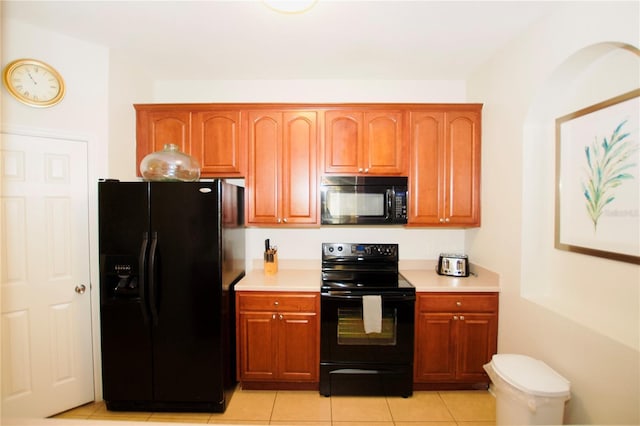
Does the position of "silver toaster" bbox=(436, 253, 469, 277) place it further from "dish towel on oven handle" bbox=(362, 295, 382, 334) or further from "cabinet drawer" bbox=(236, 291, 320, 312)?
"cabinet drawer" bbox=(236, 291, 320, 312)

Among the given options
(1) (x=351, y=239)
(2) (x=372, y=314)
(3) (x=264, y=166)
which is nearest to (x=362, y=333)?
(2) (x=372, y=314)

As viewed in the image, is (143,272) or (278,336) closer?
(143,272)

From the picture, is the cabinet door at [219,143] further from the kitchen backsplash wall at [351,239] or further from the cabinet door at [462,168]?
the cabinet door at [462,168]

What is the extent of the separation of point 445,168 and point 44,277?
319 centimetres

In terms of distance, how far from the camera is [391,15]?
1832mm

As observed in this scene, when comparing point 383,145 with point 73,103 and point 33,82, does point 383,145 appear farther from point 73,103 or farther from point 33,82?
point 33,82

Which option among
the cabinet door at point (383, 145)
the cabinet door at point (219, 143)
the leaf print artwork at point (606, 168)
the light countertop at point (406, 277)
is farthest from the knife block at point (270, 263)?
the leaf print artwork at point (606, 168)

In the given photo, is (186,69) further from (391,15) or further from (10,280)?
(10,280)

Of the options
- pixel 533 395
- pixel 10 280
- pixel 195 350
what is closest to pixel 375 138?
pixel 533 395

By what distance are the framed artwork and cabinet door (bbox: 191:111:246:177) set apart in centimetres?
235

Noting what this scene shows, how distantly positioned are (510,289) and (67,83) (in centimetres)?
358

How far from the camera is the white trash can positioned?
57.2 inches

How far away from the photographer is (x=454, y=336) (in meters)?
2.24

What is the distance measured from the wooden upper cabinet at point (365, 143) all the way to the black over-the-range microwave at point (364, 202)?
117 mm
